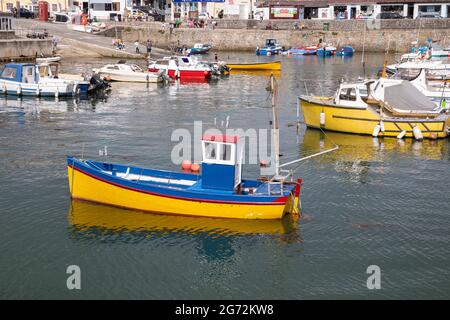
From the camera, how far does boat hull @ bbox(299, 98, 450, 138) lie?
133 ft

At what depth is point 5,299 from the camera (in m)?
19.9

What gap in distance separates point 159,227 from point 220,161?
359 cm

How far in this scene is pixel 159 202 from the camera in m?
26.1

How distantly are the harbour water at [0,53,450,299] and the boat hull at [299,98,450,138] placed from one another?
0.70 m

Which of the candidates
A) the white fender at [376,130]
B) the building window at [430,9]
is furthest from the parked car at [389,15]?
the white fender at [376,130]

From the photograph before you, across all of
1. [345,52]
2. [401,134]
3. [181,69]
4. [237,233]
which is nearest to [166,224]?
[237,233]

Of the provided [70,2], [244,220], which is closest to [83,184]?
[244,220]

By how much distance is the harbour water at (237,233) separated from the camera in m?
21.1

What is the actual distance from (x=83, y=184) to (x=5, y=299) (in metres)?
8.04

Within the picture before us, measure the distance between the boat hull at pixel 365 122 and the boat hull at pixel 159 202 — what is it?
1644 cm

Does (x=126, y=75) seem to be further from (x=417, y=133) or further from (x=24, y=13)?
(x=24, y=13)

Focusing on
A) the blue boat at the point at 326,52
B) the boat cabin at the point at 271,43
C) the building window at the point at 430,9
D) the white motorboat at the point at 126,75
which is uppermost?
the building window at the point at 430,9

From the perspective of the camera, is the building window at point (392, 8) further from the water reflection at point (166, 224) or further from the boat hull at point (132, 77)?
the water reflection at point (166, 224)

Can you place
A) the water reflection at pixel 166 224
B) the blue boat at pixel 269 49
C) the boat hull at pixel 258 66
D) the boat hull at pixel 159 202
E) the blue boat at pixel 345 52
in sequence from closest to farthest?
the water reflection at pixel 166 224, the boat hull at pixel 159 202, the boat hull at pixel 258 66, the blue boat at pixel 345 52, the blue boat at pixel 269 49
